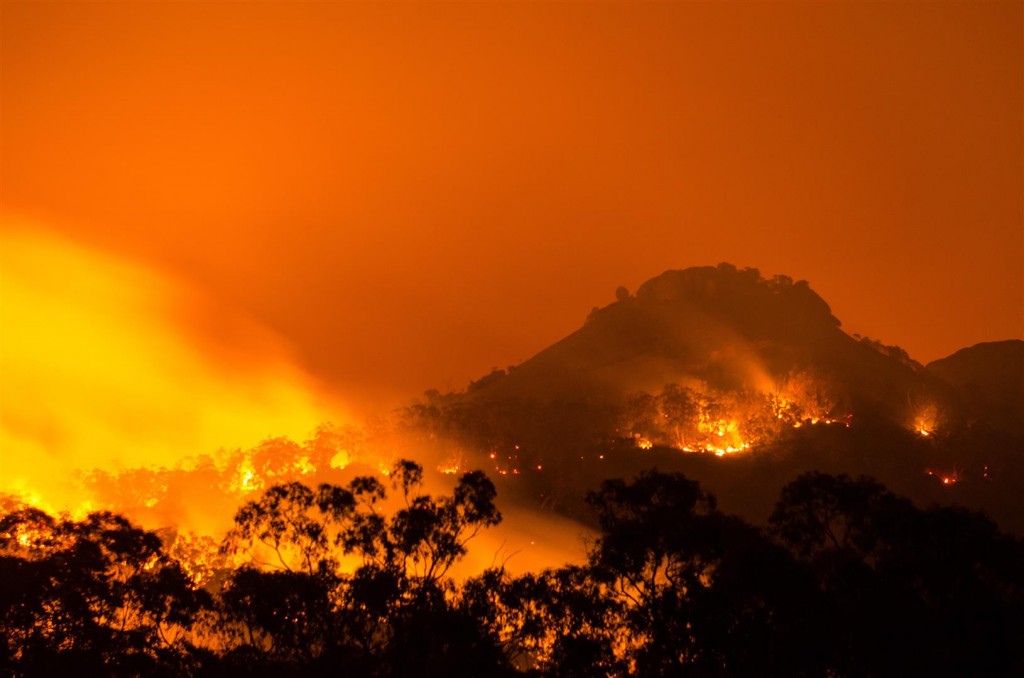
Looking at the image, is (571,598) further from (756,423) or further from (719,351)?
(719,351)

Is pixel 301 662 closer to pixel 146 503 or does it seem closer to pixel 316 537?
pixel 316 537

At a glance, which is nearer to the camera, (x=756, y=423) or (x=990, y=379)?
(x=756, y=423)

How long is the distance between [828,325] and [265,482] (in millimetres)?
104847

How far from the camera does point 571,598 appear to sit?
2914 centimetres

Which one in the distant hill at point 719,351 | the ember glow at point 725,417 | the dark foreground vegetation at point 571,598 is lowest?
the dark foreground vegetation at point 571,598

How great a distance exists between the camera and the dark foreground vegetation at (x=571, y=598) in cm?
2494

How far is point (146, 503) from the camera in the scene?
325 ft

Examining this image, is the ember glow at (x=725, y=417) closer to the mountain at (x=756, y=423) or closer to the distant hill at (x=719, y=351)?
the mountain at (x=756, y=423)

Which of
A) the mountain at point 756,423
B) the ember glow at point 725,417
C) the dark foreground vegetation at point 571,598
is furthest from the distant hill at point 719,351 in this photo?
the dark foreground vegetation at point 571,598

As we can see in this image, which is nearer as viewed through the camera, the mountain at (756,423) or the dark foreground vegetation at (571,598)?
the dark foreground vegetation at (571,598)

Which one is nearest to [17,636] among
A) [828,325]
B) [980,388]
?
[980,388]

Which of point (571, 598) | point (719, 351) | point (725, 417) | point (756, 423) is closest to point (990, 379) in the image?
point (719, 351)

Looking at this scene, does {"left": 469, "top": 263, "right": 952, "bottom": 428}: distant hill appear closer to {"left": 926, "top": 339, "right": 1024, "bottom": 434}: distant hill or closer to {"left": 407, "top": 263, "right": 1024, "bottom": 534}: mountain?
{"left": 407, "top": 263, "right": 1024, "bottom": 534}: mountain

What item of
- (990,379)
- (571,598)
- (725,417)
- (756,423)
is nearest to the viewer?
(571,598)
